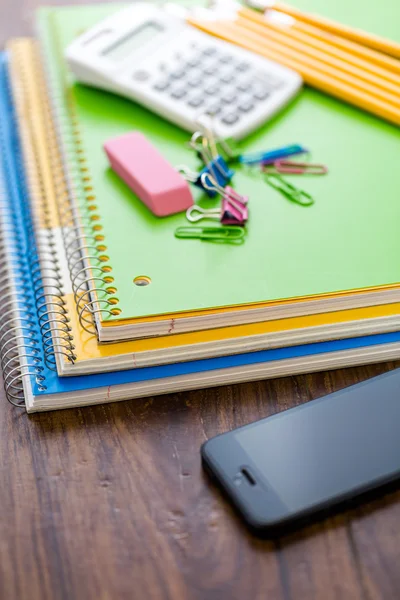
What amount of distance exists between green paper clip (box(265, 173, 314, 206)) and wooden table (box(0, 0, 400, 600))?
0.22 m

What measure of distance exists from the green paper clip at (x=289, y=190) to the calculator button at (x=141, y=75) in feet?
0.78

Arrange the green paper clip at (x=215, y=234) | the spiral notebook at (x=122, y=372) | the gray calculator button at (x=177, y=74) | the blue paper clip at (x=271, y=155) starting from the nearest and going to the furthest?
1. the spiral notebook at (x=122, y=372)
2. the green paper clip at (x=215, y=234)
3. the blue paper clip at (x=271, y=155)
4. the gray calculator button at (x=177, y=74)

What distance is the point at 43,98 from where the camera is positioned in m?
1.10

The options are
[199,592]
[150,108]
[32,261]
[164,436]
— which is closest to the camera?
[199,592]

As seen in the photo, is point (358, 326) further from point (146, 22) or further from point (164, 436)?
point (146, 22)

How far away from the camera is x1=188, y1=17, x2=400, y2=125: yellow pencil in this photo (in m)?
0.97

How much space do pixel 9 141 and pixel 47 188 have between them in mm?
145

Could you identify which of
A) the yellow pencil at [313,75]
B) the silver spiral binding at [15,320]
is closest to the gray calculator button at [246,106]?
the yellow pencil at [313,75]

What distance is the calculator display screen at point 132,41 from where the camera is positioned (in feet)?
3.51

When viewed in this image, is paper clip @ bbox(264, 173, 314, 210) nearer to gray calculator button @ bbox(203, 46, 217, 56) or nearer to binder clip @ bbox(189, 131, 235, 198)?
binder clip @ bbox(189, 131, 235, 198)

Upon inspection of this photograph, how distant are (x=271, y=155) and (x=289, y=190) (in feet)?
0.23

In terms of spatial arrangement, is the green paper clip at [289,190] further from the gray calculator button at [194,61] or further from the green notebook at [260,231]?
the gray calculator button at [194,61]

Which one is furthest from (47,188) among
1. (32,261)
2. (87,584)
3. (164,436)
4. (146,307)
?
(87,584)

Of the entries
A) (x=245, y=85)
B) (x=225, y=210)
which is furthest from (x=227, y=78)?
(x=225, y=210)
